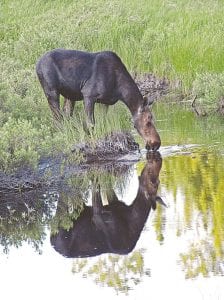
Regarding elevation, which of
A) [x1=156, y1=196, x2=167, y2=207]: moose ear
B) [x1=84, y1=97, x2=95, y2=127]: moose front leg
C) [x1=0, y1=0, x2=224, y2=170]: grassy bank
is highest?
[x1=156, y1=196, x2=167, y2=207]: moose ear

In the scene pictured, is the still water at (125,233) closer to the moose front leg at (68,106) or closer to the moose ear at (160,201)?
the moose ear at (160,201)

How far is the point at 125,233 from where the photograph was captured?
1053cm

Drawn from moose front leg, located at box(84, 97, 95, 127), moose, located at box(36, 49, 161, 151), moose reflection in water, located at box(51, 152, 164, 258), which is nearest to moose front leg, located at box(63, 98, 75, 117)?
moose, located at box(36, 49, 161, 151)

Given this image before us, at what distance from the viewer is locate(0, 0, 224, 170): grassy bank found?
1334 cm

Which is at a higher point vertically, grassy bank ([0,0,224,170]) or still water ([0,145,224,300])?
still water ([0,145,224,300])

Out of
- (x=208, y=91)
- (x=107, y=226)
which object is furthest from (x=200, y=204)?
(x=208, y=91)

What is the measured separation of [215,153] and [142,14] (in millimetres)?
10263

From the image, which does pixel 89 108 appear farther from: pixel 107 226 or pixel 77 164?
pixel 107 226

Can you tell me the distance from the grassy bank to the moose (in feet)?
0.97

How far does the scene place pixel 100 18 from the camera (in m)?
24.3

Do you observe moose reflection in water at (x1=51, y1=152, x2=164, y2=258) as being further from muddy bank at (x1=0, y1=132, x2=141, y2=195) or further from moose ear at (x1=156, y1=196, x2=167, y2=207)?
muddy bank at (x1=0, y1=132, x2=141, y2=195)

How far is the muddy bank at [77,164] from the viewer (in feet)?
41.2

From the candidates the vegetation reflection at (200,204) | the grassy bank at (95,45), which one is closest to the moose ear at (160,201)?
the vegetation reflection at (200,204)

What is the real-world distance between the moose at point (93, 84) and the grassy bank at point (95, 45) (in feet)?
0.97
